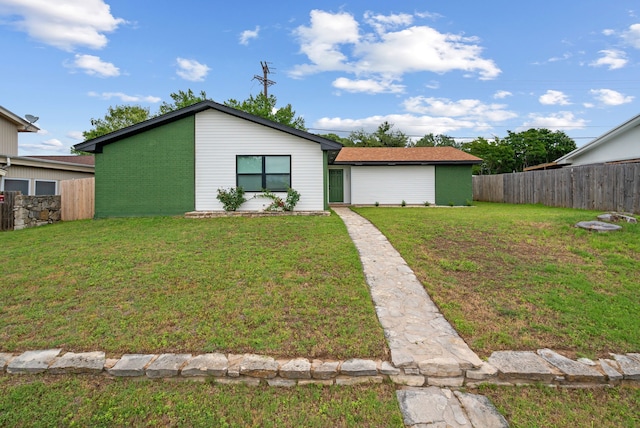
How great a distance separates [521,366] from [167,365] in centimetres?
320

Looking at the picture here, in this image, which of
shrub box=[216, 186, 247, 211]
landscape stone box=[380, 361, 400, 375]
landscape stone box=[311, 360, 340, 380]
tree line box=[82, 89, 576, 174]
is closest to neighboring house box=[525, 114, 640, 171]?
tree line box=[82, 89, 576, 174]

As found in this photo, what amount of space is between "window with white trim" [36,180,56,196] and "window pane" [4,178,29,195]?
16.4 inches

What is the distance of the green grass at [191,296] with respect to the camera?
3.25m

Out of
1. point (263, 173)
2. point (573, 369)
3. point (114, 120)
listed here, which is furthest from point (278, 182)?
point (114, 120)

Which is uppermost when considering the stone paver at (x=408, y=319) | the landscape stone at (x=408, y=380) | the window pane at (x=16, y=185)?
the window pane at (x=16, y=185)

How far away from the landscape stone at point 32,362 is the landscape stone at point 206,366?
132 cm

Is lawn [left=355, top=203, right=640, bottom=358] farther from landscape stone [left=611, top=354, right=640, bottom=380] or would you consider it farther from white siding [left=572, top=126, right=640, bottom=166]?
white siding [left=572, top=126, right=640, bottom=166]

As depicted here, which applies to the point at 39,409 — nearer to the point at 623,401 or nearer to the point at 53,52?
the point at 623,401

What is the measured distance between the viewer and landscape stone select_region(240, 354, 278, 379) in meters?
2.78

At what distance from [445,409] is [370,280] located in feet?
8.16

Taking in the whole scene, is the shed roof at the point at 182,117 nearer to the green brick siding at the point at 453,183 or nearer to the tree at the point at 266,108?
the green brick siding at the point at 453,183

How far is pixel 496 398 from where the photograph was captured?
8.45 feet

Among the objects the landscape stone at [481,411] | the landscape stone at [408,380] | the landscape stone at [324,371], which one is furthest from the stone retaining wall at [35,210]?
the landscape stone at [481,411]

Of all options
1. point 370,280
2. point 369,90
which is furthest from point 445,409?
point 369,90
